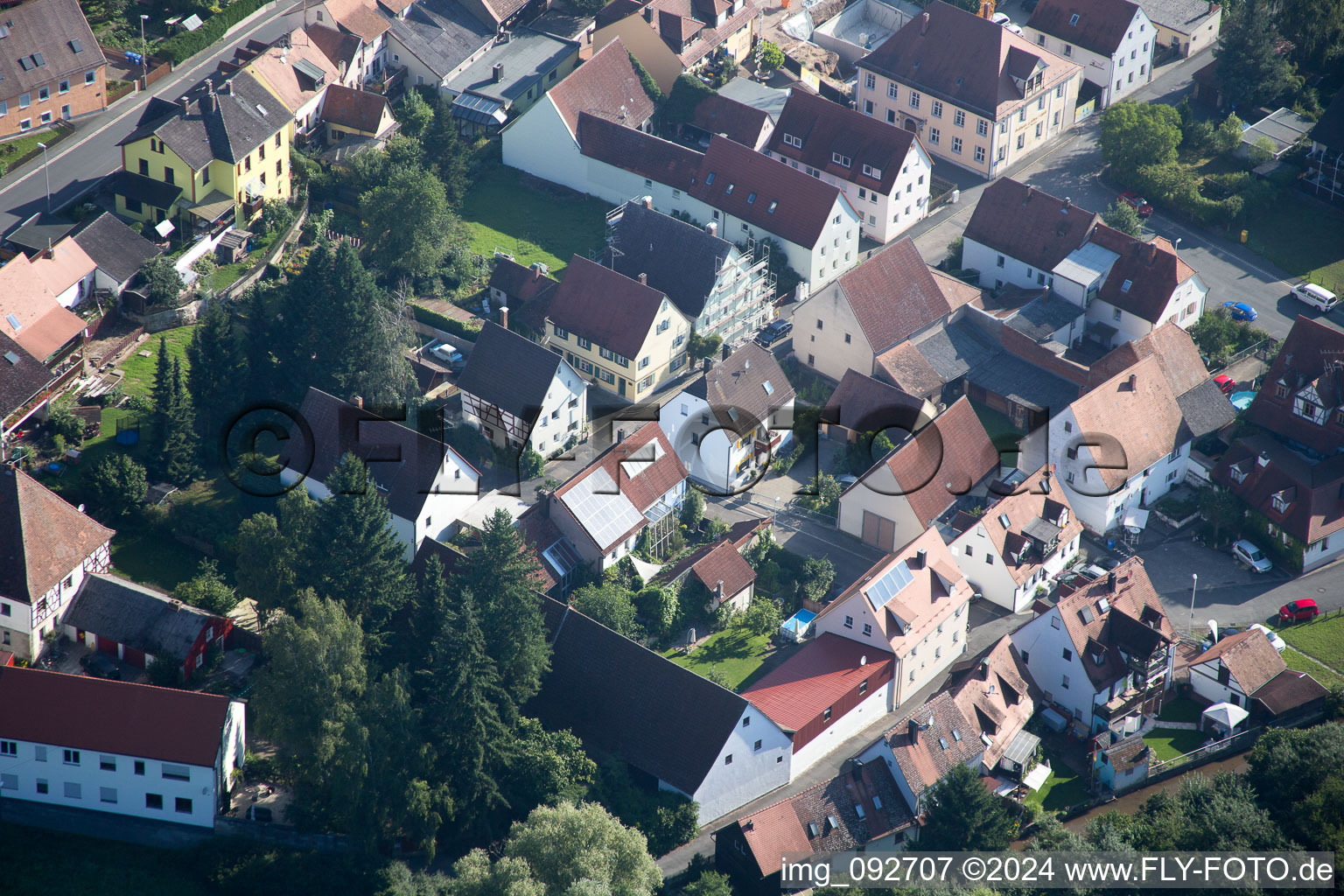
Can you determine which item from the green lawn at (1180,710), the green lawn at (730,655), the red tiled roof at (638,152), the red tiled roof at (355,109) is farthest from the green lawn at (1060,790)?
the red tiled roof at (355,109)

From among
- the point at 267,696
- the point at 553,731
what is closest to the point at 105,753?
the point at 267,696

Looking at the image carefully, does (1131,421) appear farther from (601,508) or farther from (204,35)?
(204,35)

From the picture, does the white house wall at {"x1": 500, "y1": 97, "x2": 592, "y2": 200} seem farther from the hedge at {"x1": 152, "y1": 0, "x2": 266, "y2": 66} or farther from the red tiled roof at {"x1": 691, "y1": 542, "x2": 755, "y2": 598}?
the red tiled roof at {"x1": 691, "y1": 542, "x2": 755, "y2": 598}

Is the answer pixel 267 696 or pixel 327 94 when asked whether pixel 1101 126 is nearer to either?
pixel 327 94

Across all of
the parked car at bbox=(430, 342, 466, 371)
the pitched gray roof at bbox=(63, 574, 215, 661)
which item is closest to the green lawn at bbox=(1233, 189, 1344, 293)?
the parked car at bbox=(430, 342, 466, 371)

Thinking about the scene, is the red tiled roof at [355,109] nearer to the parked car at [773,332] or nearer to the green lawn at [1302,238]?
the parked car at [773,332]

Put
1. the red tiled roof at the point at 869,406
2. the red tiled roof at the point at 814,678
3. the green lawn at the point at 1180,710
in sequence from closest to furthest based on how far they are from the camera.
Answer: the red tiled roof at the point at 814,678 → the green lawn at the point at 1180,710 → the red tiled roof at the point at 869,406

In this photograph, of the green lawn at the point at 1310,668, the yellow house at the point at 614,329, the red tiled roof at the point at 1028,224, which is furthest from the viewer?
the red tiled roof at the point at 1028,224
